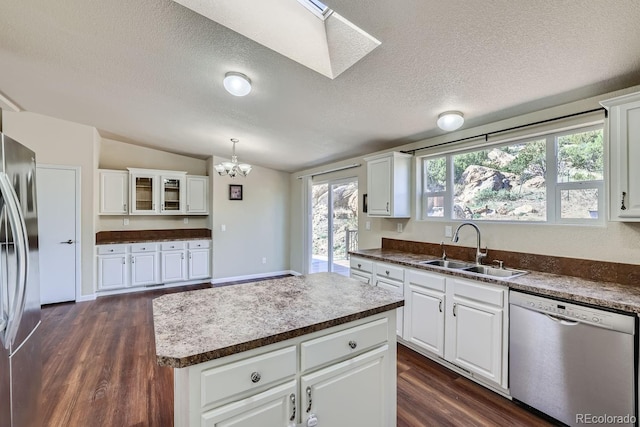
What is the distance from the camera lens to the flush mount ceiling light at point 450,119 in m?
2.45

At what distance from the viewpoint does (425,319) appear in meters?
2.55

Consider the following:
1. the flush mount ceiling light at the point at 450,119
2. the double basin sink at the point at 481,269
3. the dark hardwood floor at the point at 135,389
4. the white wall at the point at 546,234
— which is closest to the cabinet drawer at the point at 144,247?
the dark hardwood floor at the point at 135,389

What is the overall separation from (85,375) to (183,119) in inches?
110

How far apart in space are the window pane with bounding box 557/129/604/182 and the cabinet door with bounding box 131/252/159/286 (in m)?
5.51

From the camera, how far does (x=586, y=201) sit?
2.14 m

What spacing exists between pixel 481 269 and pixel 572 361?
0.96 metres

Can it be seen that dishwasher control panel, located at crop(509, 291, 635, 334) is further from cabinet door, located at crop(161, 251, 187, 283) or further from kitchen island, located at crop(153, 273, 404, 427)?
cabinet door, located at crop(161, 251, 187, 283)

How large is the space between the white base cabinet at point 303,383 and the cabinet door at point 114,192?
453 cm

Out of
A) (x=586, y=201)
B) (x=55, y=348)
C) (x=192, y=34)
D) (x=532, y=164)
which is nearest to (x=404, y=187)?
(x=532, y=164)

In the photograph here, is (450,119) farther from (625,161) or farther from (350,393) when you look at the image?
(350,393)

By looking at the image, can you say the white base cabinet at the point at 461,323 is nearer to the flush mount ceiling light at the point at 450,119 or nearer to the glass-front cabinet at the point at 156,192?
the flush mount ceiling light at the point at 450,119

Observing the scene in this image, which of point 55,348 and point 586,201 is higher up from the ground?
point 586,201

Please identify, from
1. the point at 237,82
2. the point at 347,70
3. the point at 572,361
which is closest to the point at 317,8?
the point at 347,70

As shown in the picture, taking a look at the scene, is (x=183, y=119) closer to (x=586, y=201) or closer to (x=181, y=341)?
(x=181, y=341)
